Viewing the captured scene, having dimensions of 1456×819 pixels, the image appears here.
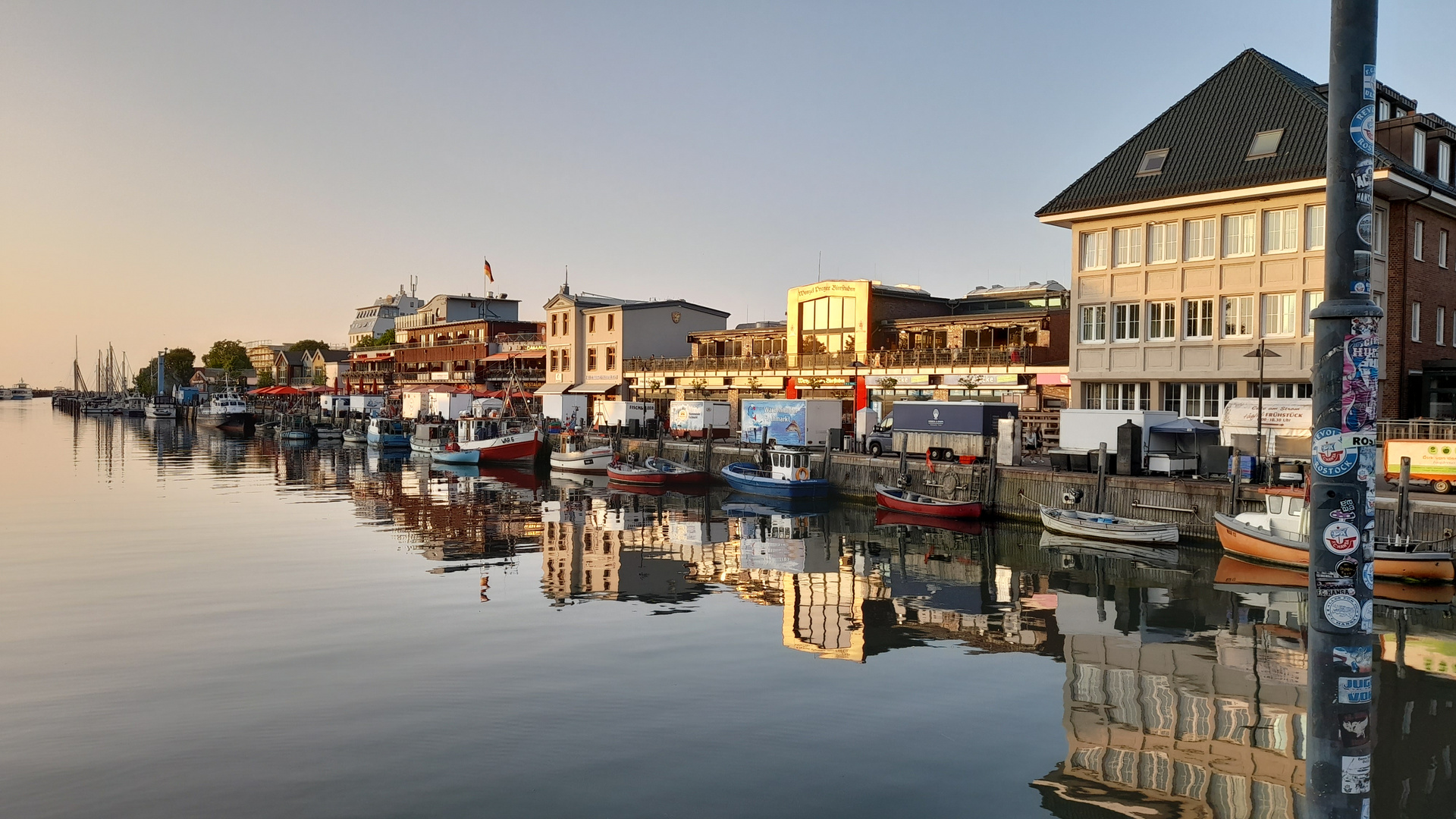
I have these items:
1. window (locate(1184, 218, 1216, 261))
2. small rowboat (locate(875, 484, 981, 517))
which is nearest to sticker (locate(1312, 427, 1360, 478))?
small rowboat (locate(875, 484, 981, 517))

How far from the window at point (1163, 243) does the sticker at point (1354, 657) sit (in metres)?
45.4

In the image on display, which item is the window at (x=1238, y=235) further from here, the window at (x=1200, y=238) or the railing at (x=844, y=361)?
the railing at (x=844, y=361)

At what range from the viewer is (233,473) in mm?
66750

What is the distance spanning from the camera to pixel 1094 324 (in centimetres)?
4894

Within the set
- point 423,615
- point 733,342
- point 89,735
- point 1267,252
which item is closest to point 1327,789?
point 89,735

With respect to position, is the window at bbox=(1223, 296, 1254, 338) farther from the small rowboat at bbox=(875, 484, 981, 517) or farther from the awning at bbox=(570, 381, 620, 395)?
the awning at bbox=(570, 381, 620, 395)

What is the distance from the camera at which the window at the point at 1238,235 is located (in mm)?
43500

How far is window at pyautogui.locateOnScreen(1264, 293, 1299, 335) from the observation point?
1671 inches

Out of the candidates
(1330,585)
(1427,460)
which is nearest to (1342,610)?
(1330,585)

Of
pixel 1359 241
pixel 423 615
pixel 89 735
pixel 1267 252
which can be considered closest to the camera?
pixel 1359 241

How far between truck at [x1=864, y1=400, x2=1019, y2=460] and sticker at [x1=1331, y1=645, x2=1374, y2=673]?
4329 centimetres

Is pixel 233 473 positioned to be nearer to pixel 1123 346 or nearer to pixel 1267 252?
pixel 1123 346

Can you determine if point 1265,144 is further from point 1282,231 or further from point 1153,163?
point 1153,163

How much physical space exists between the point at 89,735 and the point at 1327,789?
664 inches
